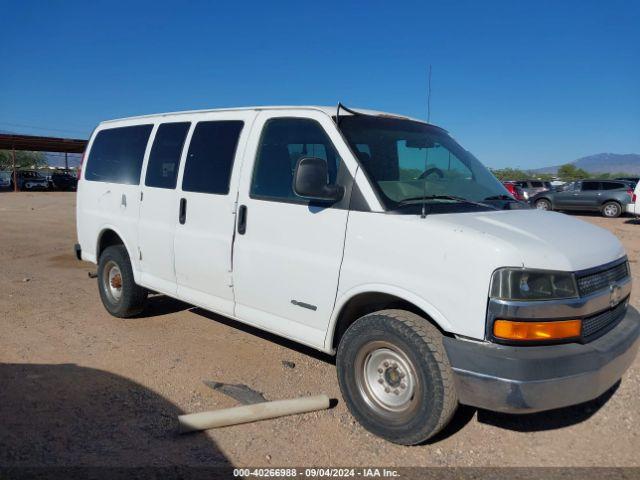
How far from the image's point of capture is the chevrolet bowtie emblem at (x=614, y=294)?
338cm

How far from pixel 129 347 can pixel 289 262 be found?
84.5 inches

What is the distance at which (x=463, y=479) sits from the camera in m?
3.15

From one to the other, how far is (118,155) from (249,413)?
352 centimetres

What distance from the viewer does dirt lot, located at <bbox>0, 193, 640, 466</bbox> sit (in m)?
3.35

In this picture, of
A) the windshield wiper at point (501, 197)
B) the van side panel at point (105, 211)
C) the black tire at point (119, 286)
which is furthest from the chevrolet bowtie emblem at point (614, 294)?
the black tire at point (119, 286)

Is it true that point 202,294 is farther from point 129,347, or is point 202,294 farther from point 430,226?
point 430,226

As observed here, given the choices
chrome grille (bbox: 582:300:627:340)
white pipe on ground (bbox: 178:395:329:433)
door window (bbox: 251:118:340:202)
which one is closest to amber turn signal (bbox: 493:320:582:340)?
chrome grille (bbox: 582:300:627:340)

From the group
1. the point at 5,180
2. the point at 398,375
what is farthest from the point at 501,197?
the point at 5,180

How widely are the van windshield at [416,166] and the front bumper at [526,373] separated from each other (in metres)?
1.06

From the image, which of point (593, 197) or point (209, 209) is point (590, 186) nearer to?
point (593, 197)

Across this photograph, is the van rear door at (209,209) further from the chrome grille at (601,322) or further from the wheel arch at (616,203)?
the wheel arch at (616,203)

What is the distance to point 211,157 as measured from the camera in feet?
15.3

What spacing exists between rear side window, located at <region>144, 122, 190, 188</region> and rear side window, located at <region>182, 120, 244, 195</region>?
0.21 m

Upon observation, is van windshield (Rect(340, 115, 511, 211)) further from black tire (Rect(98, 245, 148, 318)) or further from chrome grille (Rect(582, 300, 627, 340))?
black tire (Rect(98, 245, 148, 318))
